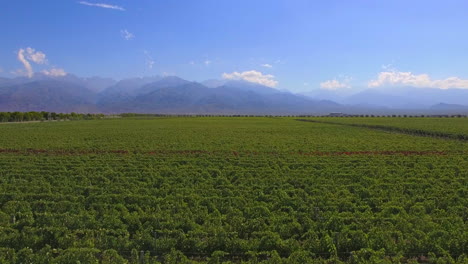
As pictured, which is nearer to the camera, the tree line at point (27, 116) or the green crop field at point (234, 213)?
the green crop field at point (234, 213)

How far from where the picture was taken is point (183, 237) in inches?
351

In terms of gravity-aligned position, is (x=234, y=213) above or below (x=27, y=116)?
below

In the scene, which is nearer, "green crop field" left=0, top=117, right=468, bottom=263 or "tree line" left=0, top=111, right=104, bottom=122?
"green crop field" left=0, top=117, right=468, bottom=263

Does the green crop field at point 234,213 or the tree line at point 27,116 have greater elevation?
the tree line at point 27,116

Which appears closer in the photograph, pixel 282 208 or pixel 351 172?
pixel 282 208

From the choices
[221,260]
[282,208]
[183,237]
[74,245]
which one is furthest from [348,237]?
[74,245]

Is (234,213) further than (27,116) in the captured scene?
No

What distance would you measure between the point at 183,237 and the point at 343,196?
7195 millimetres

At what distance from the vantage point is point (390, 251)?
844cm

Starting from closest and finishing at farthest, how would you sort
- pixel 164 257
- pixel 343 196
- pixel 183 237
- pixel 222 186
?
pixel 164 257
pixel 183 237
pixel 343 196
pixel 222 186

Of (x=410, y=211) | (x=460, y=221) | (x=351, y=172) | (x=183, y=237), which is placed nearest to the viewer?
(x=183, y=237)

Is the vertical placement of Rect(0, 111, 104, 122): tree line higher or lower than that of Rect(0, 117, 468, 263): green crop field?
higher

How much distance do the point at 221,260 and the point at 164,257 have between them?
4.72 feet

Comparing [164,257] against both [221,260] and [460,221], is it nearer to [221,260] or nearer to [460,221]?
A: [221,260]
